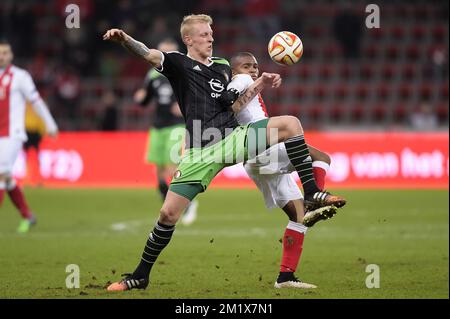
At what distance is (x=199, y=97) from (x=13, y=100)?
201 inches

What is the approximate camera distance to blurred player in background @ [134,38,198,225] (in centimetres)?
1290

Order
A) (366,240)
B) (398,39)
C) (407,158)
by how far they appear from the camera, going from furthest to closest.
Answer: (398,39)
(407,158)
(366,240)

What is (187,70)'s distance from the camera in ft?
23.2

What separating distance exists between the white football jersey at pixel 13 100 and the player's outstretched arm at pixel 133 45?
4.91m

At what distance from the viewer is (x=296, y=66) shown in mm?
23359

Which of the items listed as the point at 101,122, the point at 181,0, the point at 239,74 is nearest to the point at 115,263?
the point at 239,74

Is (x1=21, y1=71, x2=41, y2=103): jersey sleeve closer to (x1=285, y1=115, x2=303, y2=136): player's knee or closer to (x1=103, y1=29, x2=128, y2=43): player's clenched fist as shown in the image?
(x1=103, y1=29, x2=128, y2=43): player's clenched fist

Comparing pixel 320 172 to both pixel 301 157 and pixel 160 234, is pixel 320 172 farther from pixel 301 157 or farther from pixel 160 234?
pixel 160 234

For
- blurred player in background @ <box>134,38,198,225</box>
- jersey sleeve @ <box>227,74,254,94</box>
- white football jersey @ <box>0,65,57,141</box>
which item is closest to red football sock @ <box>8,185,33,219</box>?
white football jersey @ <box>0,65,57,141</box>

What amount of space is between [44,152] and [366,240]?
32.4 feet

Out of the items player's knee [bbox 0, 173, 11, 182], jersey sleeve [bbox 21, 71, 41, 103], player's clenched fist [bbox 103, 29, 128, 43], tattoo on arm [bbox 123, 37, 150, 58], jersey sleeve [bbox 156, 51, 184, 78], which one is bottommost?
player's knee [bbox 0, 173, 11, 182]

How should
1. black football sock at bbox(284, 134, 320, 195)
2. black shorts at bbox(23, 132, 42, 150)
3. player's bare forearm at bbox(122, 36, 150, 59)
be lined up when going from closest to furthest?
player's bare forearm at bbox(122, 36, 150, 59), black football sock at bbox(284, 134, 320, 195), black shorts at bbox(23, 132, 42, 150)

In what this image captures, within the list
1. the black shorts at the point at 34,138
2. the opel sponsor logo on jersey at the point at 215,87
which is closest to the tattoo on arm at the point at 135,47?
the opel sponsor logo on jersey at the point at 215,87
